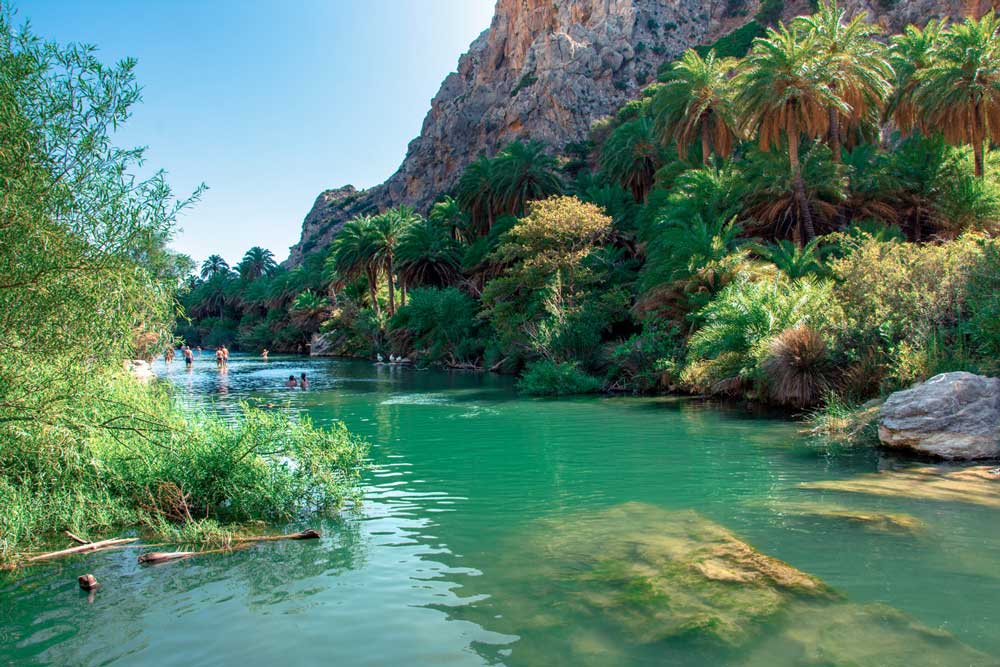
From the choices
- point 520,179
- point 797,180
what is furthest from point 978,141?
point 520,179

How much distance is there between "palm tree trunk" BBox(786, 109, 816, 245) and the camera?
→ 29.0m

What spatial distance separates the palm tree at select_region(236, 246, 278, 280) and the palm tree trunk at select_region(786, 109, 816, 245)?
311 feet

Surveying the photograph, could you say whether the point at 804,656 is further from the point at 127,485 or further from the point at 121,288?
the point at 127,485

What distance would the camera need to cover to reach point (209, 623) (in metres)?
6.12

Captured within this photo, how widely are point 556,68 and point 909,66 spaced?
179ft

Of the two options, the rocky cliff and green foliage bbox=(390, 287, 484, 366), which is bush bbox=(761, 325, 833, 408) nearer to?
green foliage bbox=(390, 287, 484, 366)

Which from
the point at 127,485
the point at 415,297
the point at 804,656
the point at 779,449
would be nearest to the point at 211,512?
the point at 127,485

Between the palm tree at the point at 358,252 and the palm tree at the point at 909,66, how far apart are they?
38.3 m

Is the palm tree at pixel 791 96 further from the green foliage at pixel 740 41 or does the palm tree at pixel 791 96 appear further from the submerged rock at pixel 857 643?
the green foliage at pixel 740 41

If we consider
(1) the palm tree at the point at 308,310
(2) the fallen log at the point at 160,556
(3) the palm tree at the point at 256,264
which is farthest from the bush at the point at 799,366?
(3) the palm tree at the point at 256,264

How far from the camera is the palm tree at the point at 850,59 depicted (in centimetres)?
2880

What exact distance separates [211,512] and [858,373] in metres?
14.7

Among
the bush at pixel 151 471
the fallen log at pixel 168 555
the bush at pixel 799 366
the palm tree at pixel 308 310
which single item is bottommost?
the fallen log at pixel 168 555

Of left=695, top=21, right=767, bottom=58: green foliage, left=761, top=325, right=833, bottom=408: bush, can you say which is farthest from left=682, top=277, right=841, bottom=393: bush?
left=695, top=21, right=767, bottom=58: green foliage
